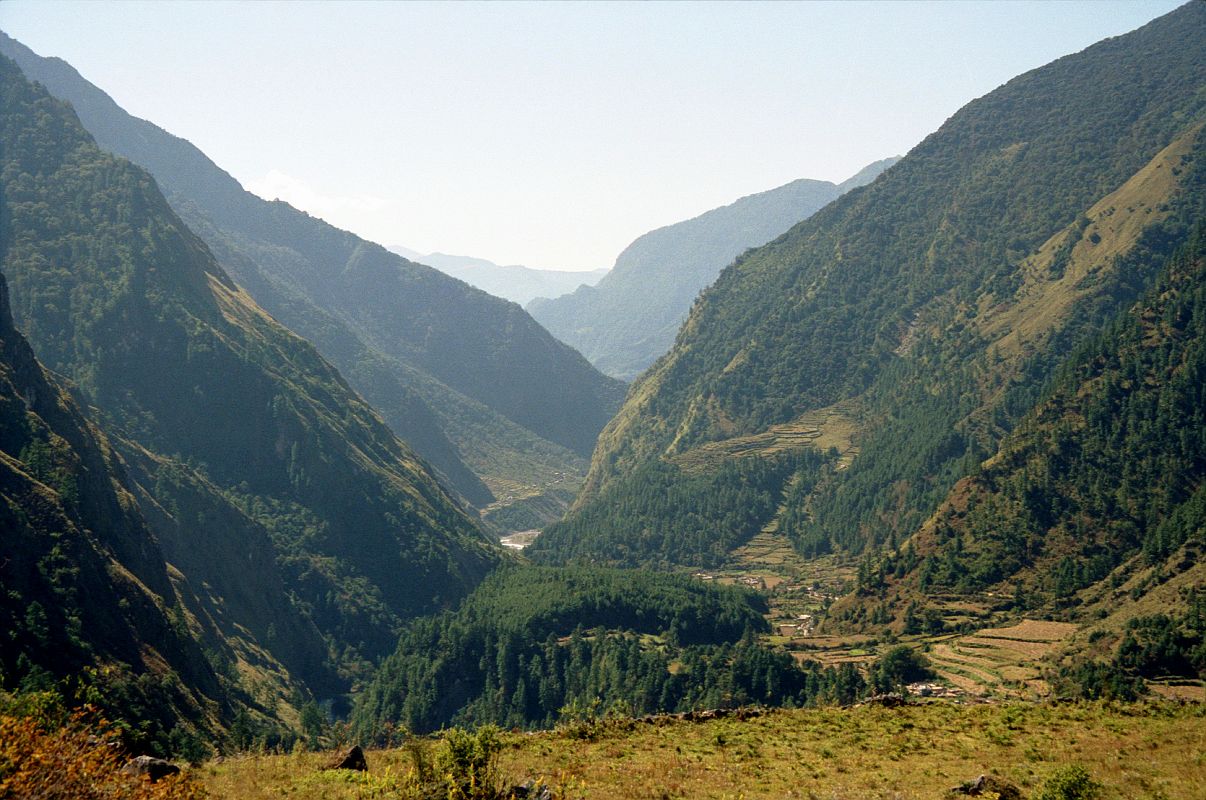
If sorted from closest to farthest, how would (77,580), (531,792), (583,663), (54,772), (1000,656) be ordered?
1. (54,772)
2. (531,792)
3. (77,580)
4. (1000,656)
5. (583,663)

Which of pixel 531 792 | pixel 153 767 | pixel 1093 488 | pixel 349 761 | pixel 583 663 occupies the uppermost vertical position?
pixel 153 767

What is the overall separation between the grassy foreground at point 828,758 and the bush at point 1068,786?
1387 millimetres

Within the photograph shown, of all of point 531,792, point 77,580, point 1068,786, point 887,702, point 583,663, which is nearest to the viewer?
point 531,792

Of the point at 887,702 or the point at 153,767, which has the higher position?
the point at 153,767

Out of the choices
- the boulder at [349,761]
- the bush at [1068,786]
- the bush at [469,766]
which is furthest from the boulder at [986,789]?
the boulder at [349,761]

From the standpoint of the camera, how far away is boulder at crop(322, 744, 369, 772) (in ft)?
134

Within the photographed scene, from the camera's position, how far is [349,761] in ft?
135

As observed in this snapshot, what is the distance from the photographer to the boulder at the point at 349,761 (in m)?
40.9

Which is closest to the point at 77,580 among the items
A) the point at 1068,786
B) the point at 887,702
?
the point at 887,702

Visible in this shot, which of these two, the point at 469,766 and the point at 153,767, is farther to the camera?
the point at 153,767

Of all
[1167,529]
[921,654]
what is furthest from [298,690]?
[1167,529]

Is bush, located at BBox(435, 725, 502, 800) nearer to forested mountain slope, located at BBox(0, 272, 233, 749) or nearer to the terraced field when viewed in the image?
forested mountain slope, located at BBox(0, 272, 233, 749)

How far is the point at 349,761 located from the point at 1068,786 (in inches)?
1240

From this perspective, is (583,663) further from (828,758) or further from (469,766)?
(469,766)
